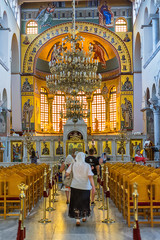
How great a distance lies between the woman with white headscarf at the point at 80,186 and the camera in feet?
21.6

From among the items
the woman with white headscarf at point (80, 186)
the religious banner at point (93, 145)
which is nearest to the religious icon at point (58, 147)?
the religious banner at point (93, 145)

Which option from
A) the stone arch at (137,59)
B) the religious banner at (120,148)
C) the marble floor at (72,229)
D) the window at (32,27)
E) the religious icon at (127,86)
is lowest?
the marble floor at (72,229)

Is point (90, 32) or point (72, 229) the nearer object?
point (72, 229)

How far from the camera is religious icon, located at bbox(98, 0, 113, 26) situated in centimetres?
2630

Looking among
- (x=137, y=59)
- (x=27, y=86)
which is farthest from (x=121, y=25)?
(x=27, y=86)

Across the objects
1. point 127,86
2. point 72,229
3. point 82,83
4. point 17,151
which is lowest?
point 72,229

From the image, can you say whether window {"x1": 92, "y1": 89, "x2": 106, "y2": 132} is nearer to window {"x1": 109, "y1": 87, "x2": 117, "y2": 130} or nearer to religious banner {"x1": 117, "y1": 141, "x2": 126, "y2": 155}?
window {"x1": 109, "y1": 87, "x2": 117, "y2": 130}

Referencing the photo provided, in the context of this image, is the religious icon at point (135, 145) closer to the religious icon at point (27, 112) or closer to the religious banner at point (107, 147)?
the religious banner at point (107, 147)

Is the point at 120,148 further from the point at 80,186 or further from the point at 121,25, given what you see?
the point at 80,186

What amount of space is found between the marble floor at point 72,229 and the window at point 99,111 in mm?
21042

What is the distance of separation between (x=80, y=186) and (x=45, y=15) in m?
22.2

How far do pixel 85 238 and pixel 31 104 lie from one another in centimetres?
2077

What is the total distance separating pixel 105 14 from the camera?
26469 mm

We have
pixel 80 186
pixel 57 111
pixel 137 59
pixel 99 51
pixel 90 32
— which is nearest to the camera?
pixel 80 186
